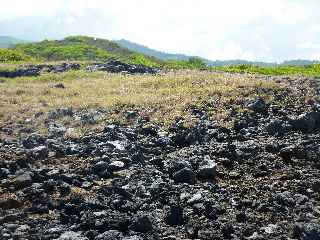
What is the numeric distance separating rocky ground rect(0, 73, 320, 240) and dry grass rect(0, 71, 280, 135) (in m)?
2.66

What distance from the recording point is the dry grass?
28141mm

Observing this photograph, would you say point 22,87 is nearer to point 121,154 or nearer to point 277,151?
point 121,154

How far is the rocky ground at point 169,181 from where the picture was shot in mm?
15812

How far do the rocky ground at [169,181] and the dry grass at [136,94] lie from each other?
8.73 ft

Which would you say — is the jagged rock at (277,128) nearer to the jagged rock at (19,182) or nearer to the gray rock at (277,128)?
the gray rock at (277,128)

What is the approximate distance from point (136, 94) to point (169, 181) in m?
14.1

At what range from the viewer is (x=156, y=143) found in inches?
901

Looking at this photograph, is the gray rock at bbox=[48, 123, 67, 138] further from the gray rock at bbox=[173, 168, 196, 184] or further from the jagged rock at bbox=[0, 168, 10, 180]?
the gray rock at bbox=[173, 168, 196, 184]

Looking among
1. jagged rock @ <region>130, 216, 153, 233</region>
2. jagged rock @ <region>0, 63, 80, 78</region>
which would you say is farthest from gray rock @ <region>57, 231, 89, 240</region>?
jagged rock @ <region>0, 63, 80, 78</region>

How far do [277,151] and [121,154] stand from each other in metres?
5.72

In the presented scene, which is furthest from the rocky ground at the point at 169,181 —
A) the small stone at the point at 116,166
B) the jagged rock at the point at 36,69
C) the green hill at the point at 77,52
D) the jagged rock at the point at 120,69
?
the green hill at the point at 77,52

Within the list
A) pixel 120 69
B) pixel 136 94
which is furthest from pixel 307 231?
pixel 120 69

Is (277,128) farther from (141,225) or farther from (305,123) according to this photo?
(141,225)

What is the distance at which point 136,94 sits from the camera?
32375 mm
